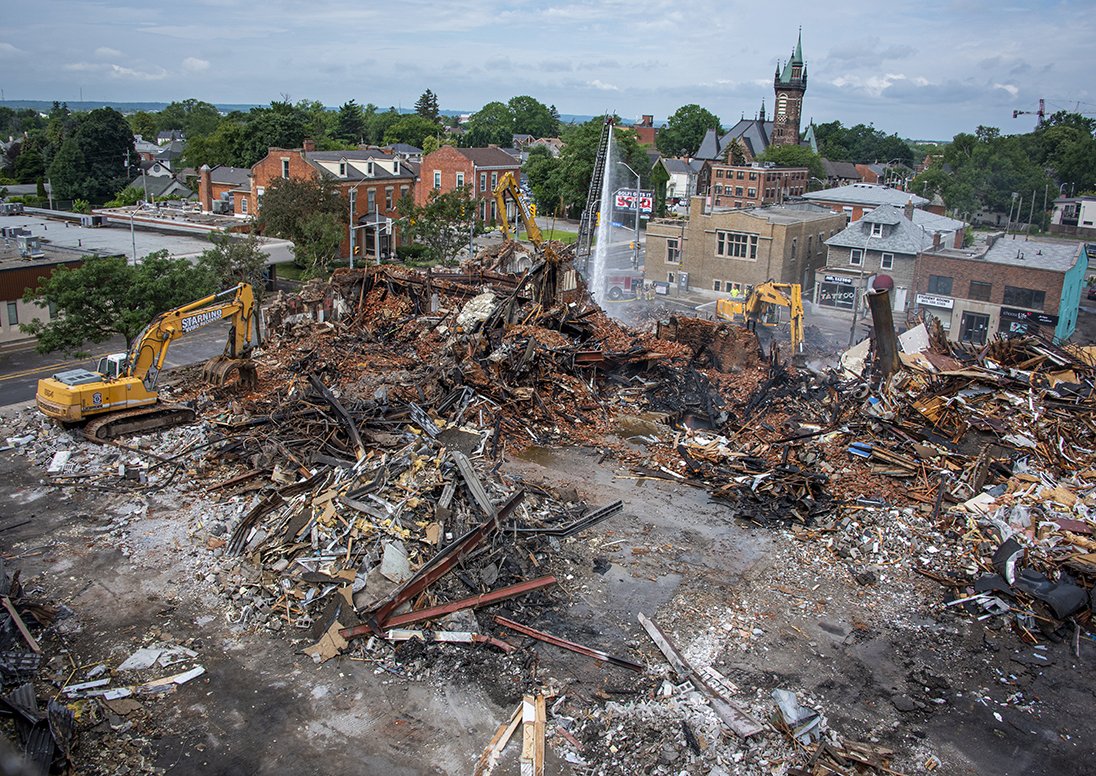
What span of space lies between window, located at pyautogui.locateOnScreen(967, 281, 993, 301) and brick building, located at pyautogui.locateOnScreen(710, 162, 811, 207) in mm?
29869

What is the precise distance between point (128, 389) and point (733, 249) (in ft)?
132

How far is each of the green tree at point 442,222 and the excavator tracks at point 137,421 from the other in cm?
2958

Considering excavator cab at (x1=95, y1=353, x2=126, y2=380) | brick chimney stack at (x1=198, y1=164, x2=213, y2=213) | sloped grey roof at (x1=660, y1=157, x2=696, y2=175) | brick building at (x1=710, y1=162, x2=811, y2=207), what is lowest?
excavator cab at (x1=95, y1=353, x2=126, y2=380)

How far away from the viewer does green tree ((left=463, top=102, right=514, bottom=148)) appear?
377ft

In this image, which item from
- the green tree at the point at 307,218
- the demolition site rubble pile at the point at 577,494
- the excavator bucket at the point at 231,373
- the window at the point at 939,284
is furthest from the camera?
the window at the point at 939,284

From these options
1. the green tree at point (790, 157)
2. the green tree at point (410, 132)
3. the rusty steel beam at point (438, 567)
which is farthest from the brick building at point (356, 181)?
the green tree at point (410, 132)

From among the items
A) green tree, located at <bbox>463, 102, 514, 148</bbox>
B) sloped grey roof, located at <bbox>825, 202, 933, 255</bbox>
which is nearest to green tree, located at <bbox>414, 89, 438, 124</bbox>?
green tree, located at <bbox>463, 102, 514, 148</bbox>

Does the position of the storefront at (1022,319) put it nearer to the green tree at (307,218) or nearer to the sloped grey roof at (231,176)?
the green tree at (307,218)

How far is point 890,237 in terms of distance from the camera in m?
47.2

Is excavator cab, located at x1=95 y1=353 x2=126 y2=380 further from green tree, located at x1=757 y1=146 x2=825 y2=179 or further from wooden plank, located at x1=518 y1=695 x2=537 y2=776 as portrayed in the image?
green tree, located at x1=757 y1=146 x2=825 y2=179

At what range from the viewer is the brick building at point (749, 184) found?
72375 millimetres

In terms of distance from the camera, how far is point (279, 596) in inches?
439

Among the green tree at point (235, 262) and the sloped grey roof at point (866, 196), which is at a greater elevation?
the sloped grey roof at point (866, 196)

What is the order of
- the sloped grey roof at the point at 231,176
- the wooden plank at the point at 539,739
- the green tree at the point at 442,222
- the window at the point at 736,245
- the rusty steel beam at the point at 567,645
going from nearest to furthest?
the wooden plank at the point at 539,739
the rusty steel beam at the point at 567,645
the green tree at the point at 442,222
the window at the point at 736,245
the sloped grey roof at the point at 231,176
